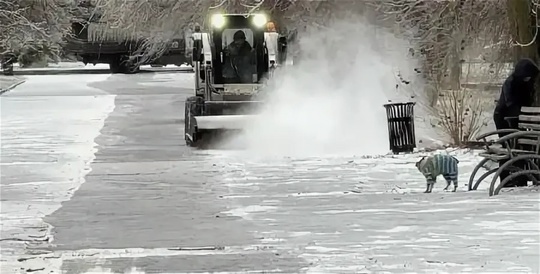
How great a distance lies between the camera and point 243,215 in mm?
10297

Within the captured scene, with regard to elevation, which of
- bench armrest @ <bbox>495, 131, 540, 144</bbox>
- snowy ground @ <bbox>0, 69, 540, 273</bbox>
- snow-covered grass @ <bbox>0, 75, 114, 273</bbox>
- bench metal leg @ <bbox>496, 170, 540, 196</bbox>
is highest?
bench armrest @ <bbox>495, 131, 540, 144</bbox>

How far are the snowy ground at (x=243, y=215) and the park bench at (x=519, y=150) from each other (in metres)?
0.23

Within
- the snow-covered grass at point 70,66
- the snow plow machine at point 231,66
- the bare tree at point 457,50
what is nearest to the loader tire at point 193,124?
the snow plow machine at point 231,66

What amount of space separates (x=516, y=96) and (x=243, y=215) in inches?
154

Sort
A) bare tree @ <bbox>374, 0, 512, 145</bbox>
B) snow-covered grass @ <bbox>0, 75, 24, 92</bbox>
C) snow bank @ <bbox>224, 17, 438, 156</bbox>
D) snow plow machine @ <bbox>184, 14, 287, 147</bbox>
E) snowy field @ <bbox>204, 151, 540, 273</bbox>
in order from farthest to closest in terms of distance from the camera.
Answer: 1. snow-covered grass @ <bbox>0, 75, 24, 92</bbox>
2. snow plow machine @ <bbox>184, 14, 287, 147</bbox>
3. snow bank @ <bbox>224, 17, 438, 156</bbox>
4. bare tree @ <bbox>374, 0, 512, 145</bbox>
5. snowy field @ <bbox>204, 151, 540, 273</bbox>

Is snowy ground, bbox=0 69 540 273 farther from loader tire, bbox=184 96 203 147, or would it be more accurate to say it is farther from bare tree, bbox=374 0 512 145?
bare tree, bbox=374 0 512 145

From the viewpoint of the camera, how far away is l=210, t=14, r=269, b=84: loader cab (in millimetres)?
19062

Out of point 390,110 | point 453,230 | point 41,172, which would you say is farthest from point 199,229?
point 390,110

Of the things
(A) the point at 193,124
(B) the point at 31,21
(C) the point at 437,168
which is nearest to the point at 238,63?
(A) the point at 193,124

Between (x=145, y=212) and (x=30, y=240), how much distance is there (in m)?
1.71

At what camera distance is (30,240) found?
920 centimetres

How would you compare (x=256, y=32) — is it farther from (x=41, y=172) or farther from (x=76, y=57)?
(x=76, y=57)

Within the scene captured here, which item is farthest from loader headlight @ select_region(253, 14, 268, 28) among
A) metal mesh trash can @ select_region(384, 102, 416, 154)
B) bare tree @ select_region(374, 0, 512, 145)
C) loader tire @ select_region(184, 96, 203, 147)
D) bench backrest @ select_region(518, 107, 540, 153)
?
bench backrest @ select_region(518, 107, 540, 153)

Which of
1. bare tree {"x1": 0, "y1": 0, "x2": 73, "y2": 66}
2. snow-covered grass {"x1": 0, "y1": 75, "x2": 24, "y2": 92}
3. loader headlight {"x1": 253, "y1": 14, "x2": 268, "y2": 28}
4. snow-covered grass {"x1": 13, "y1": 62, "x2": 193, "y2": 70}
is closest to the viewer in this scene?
loader headlight {"x1": 253, "y1": 14, "x2": 268, "y2": 28}
